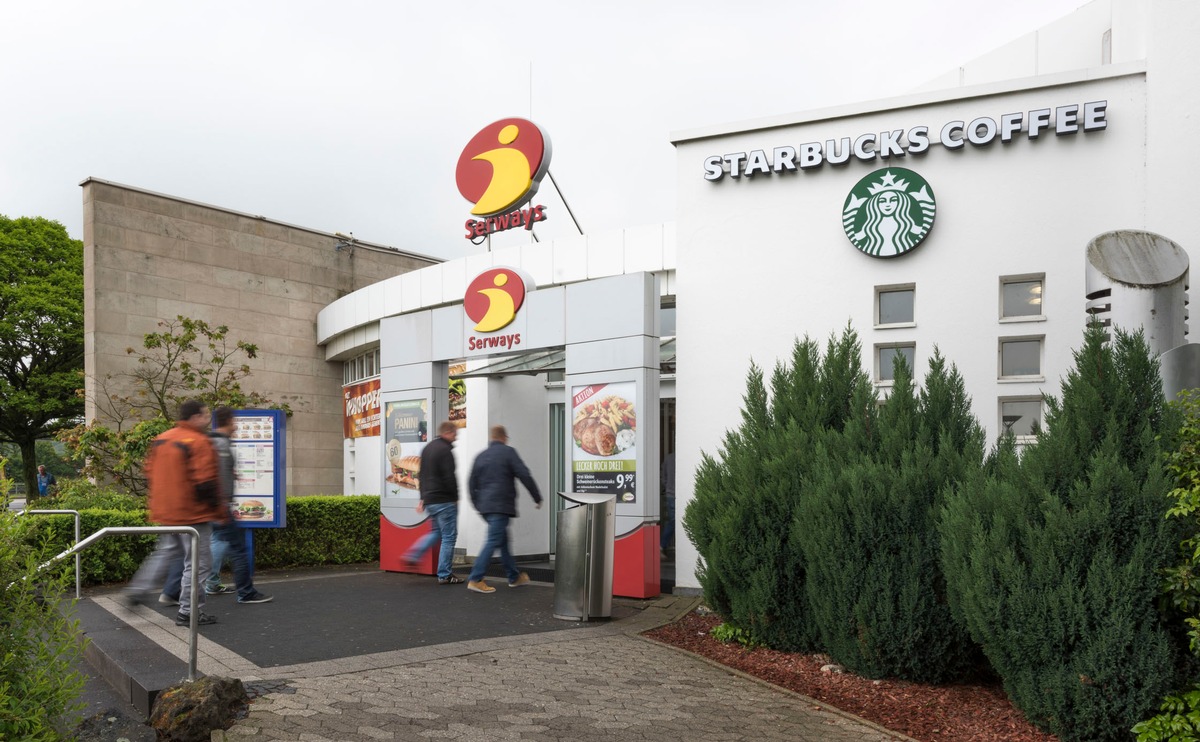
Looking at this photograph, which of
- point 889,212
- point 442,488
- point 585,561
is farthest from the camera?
point 442,488

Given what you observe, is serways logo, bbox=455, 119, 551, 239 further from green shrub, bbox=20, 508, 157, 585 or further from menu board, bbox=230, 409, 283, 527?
green shrub, bbox=20, 508, 157, 585

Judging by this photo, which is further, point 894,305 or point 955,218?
point 894,305

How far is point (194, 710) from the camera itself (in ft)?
16.4

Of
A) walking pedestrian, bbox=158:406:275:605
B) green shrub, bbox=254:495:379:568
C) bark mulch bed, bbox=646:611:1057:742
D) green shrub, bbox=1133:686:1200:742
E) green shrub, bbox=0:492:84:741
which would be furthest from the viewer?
green shrub, bbox=254:495:379:568

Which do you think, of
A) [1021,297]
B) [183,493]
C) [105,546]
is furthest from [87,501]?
[1021,297]

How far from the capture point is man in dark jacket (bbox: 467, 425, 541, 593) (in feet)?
32.8

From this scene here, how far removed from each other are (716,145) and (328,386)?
14011 mm

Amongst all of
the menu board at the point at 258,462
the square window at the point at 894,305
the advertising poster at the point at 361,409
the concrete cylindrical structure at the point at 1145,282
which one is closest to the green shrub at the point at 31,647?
the menu board at the point at 258,462

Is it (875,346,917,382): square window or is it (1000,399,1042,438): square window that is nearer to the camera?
(1000,399,1042,438): square window

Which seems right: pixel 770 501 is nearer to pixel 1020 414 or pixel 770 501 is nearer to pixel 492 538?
pixel 1020 414

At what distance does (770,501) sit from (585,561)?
1917mm

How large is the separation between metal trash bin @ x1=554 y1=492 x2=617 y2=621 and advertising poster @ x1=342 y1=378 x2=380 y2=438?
11.1 m

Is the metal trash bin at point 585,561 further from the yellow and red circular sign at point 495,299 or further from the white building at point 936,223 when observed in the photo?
the yellow and red circular sign at point 495,299

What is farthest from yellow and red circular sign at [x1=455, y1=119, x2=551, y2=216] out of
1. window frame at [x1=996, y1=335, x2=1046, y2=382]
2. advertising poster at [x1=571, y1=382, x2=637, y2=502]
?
window frame at [x1=996, y1=335, x2=1046, y2=382]
